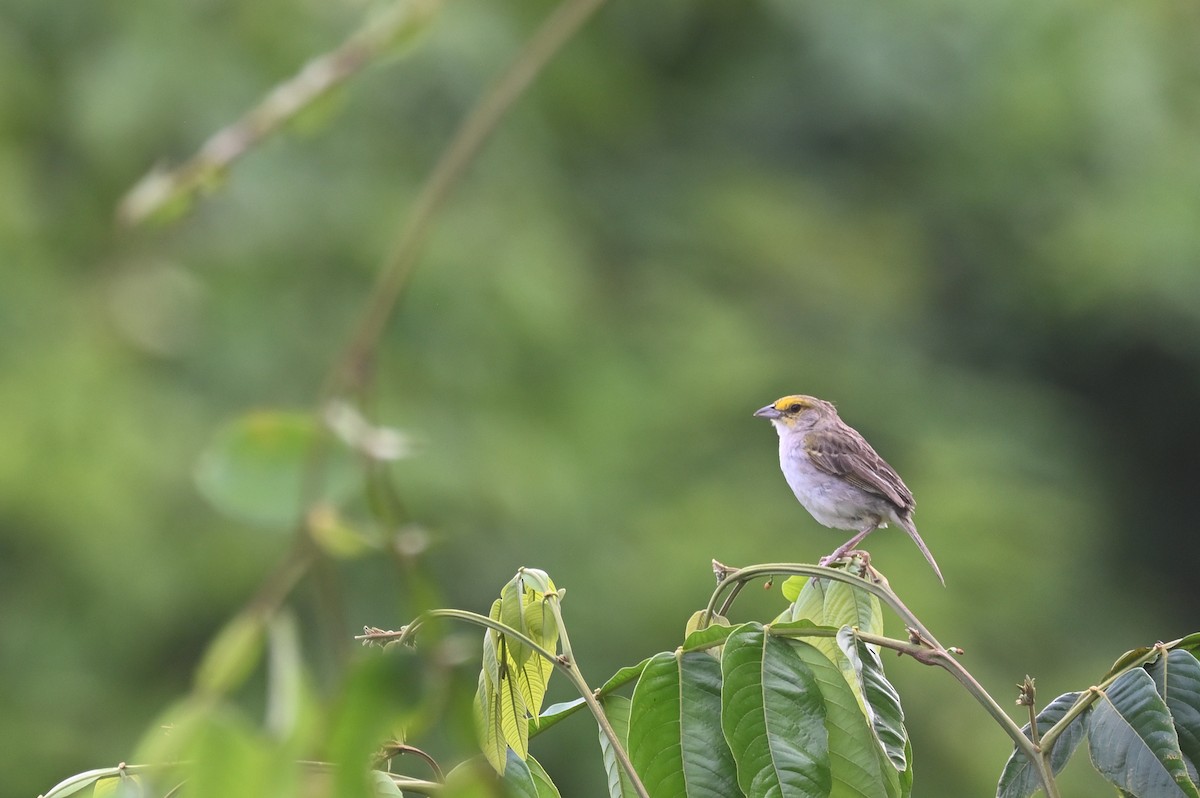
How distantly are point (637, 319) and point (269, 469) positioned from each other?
363 inches

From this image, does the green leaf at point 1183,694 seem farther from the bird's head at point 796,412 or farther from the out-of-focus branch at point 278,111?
the bird's head at point 796,412

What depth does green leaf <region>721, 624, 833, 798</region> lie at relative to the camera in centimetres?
172

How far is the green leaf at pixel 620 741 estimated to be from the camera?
5.88 ft

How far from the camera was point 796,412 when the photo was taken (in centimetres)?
516

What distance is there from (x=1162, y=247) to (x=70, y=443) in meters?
7.66

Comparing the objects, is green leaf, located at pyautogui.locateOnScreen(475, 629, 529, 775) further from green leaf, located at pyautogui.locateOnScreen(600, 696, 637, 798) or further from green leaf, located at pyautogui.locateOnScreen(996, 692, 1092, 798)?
green leaf, located at pyautogui.locateOnScreen(996, 692, 1092, 798)

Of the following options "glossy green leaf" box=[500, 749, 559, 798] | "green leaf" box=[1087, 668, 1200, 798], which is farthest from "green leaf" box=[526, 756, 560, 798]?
"green leaf" box=[1087, 668, 1200, 798]

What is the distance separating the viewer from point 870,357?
10.2m

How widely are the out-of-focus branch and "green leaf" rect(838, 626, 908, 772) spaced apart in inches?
37.9

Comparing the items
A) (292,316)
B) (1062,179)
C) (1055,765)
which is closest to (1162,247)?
(1062,179)

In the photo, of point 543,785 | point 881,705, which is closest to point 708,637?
point 881,705

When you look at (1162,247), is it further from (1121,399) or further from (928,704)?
(928,704)

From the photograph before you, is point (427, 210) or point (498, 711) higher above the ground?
point (427, 210)

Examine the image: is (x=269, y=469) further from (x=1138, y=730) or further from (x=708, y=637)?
(x=1138, y=730)
